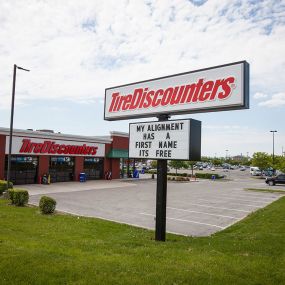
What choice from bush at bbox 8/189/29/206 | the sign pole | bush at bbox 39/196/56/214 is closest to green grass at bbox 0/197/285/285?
the sign pole

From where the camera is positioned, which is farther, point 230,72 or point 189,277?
point 230,72

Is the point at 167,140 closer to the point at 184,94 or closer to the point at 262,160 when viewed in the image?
the point at 184,94

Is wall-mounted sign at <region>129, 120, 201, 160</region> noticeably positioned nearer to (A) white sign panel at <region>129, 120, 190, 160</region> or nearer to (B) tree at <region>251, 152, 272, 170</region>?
(A) white sign panel at <region>129, 120, 190, 160</region>

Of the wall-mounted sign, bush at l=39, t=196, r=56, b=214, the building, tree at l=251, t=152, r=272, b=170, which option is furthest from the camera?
tree at l=251, t=152, r=272, b=170

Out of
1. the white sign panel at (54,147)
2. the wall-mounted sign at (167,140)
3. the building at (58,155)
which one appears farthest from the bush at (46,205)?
the white sign panel at (54,147)

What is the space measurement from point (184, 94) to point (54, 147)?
25.2 m

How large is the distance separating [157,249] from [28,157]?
25.8 meters

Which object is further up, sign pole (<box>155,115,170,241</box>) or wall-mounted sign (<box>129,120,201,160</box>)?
wall-mounted sign (<box>129,120,201,160</box>)

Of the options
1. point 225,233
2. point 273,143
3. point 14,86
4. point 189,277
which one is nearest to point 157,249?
point 189,277

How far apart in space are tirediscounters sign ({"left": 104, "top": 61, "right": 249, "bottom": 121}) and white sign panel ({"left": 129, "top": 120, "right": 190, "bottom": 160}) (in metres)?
0.44

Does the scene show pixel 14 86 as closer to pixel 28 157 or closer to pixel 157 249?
pixel 28 157

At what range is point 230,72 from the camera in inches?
366

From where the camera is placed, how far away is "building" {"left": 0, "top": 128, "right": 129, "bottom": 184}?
30.3m

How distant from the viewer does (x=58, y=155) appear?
34.2 meters
